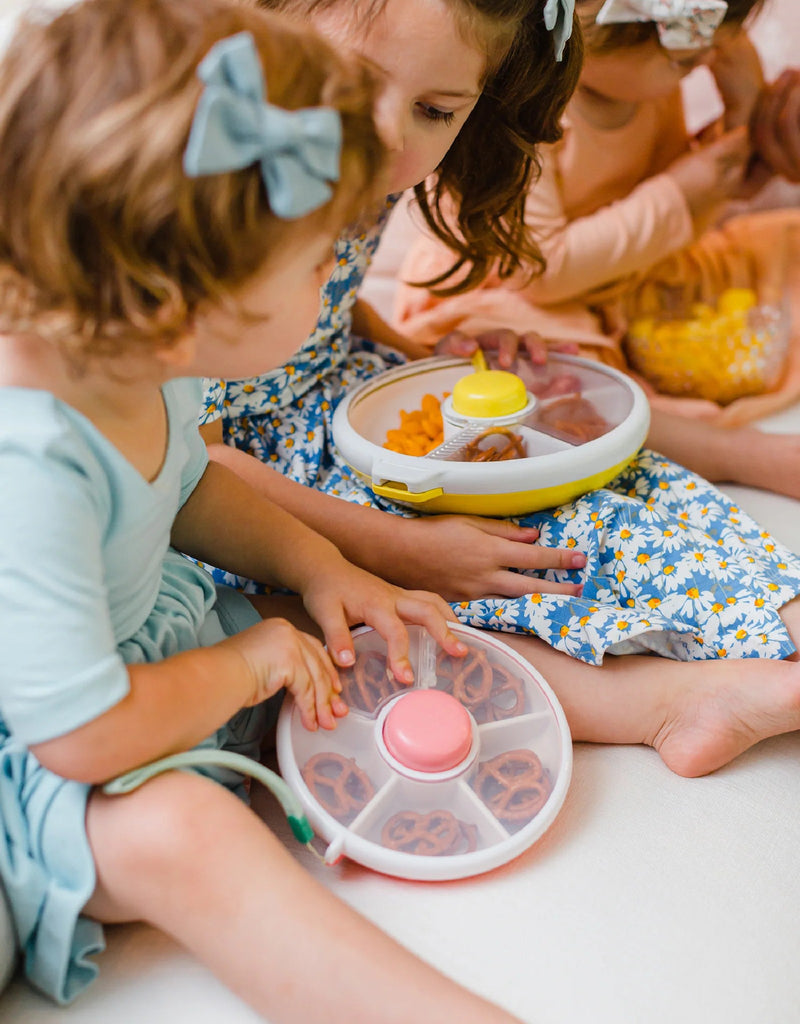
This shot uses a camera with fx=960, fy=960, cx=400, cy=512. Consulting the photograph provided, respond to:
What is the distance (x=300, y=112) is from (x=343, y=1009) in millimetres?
441

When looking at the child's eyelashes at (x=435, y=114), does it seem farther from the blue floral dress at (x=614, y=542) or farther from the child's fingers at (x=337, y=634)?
the child's fingers at (x=337, y=634)

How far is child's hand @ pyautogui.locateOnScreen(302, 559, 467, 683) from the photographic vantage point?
68 centimetres

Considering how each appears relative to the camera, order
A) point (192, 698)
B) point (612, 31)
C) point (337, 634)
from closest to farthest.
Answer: point (192, 698) → point (337, 634) → point (612, 31)

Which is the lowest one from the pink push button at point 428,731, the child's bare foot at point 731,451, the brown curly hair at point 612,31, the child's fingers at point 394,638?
the child's bare foot at point 731,451

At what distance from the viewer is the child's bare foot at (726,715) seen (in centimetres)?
68

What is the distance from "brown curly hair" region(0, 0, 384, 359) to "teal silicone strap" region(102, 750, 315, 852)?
8.8 inches

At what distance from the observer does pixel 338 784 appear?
63 centimetres

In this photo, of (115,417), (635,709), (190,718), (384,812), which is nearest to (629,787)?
(635,709)

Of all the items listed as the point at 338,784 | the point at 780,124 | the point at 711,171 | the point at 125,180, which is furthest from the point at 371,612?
the point at 780,124

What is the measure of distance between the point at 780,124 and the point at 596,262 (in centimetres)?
38

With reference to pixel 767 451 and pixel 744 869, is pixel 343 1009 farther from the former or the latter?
pixel 767 451

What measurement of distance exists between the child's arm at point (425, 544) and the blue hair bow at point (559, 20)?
15.4 inches

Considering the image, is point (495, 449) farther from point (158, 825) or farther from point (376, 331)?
point (158, 825)

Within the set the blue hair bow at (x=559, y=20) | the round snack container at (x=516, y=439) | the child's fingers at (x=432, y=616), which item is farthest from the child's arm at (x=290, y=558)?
the blue hair bow at (x=559, y=20)
